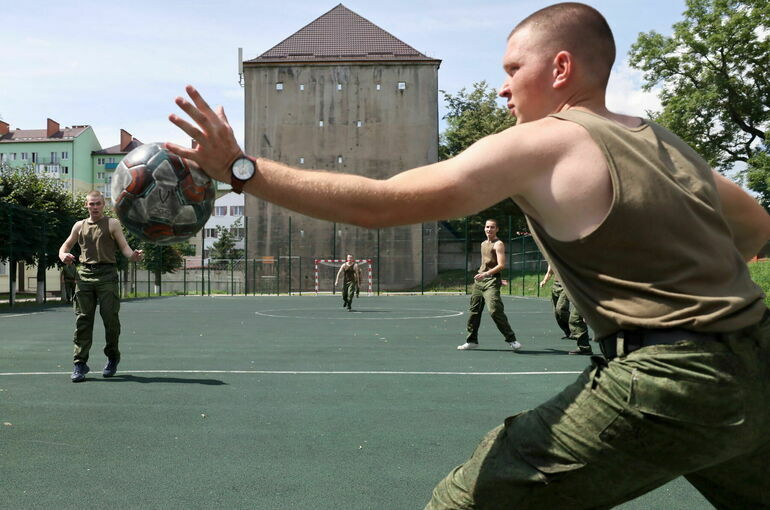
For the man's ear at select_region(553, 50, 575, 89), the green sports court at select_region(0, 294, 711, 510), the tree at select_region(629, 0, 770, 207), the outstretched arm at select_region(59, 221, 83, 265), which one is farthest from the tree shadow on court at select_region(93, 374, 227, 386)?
the tree at select_region(629, 0, 770, 207)

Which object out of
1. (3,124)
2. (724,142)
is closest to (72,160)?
(3,124)

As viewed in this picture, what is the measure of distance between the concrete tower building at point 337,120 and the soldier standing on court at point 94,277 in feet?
155

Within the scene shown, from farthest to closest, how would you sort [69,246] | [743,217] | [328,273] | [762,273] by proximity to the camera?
1. [328,273]
2. [762,273]
3. [69,246]
4. [743,217]

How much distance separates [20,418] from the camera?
6.23 m

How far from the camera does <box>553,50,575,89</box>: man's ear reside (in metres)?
2.16

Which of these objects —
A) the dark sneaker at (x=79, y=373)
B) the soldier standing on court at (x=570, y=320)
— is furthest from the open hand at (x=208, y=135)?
the soldier standing on court at (x=570, y=320)

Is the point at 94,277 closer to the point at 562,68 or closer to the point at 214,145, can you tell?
the point at 214,145

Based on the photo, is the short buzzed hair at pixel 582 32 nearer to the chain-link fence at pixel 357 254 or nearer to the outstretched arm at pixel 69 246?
the outstretched arm at pixel 69 246

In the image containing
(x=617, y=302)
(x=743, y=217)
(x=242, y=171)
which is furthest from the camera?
(x=743, y=217)

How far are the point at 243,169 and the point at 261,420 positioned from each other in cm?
439

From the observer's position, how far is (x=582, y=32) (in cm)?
216

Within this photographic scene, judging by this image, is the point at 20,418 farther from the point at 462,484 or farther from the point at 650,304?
the point at 650,304

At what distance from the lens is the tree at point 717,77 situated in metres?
37.8

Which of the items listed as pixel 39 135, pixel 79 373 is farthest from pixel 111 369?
pixel 39 135
